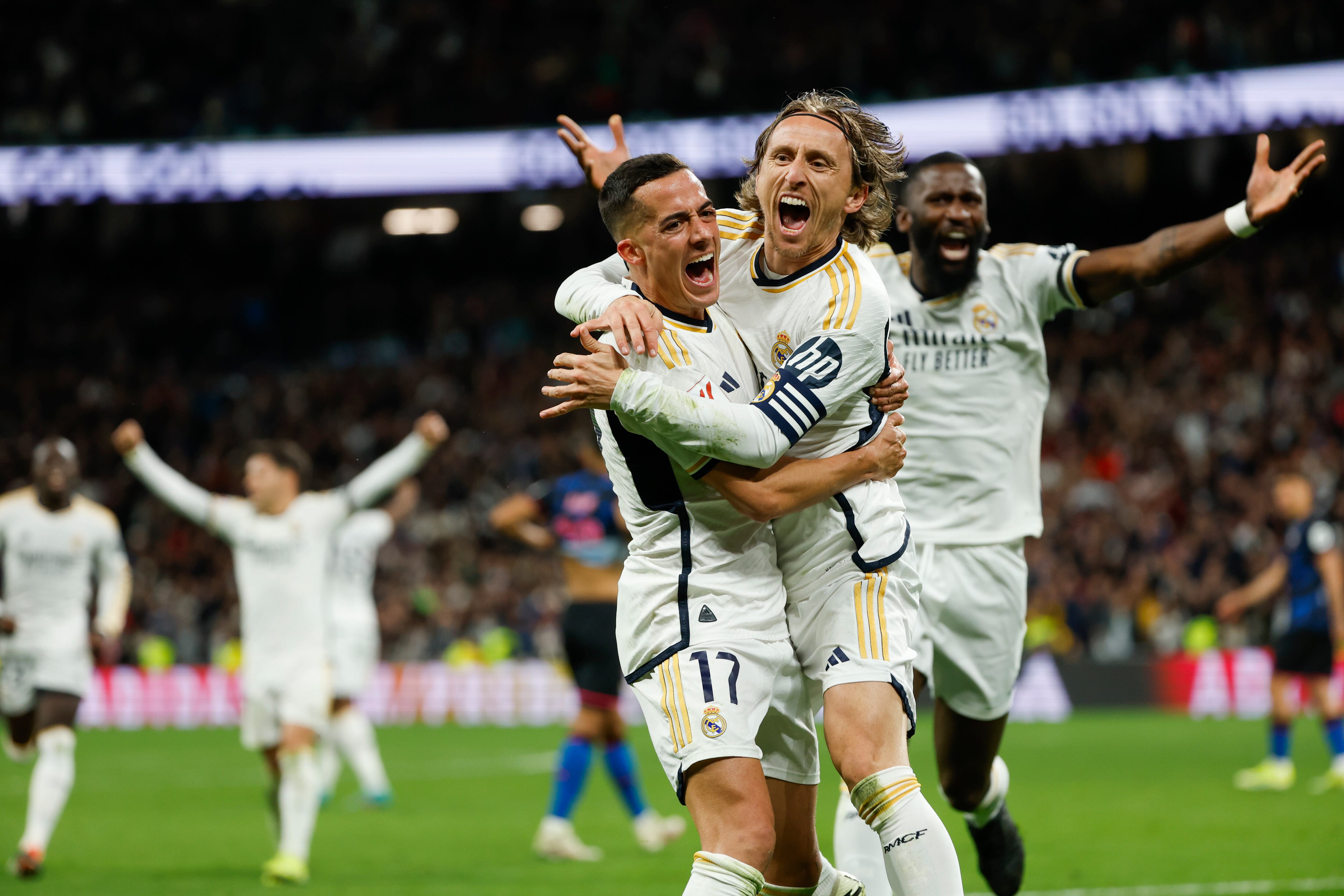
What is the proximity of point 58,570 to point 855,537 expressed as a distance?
6828 millimetres

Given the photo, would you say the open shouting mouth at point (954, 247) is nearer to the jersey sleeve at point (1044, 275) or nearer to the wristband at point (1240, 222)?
the jersey sleeve at point (1044, 275)

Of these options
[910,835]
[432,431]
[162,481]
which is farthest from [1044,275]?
[162,481]

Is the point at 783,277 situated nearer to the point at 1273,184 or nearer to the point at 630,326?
the point at 630,326

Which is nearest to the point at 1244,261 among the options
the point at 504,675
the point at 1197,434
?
the point at 1197,434

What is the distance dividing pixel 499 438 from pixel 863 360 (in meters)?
22.3

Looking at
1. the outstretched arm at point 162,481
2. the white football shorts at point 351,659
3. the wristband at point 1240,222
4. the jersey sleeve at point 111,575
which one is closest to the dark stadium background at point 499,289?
the white football shorts at point 351,659

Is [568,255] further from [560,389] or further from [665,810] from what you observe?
[560,389]

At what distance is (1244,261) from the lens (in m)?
24.9

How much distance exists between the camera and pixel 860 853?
522 cm

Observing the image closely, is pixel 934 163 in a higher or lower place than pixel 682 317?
higher

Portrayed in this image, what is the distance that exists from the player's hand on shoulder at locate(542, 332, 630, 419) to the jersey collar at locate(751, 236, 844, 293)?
605mm

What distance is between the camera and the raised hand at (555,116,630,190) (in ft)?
17.5

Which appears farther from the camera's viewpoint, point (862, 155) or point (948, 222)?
point (948, 222)

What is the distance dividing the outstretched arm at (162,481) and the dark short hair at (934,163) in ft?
15.9
